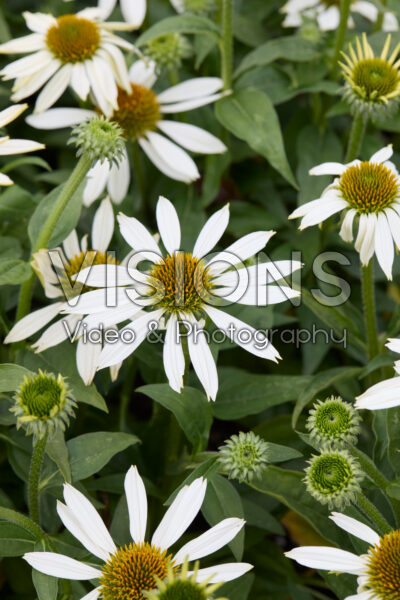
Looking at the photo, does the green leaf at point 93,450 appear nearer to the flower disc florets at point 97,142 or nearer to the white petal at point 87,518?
the white petal at point 87,518

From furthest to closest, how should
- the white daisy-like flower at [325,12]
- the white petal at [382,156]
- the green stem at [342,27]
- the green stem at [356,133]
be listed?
the white daisy-like flower at [325,12], the green stem at [342,27], the green stem at [356,133], the white petal at [382,156]

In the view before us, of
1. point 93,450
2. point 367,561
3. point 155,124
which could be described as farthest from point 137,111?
point 367,561

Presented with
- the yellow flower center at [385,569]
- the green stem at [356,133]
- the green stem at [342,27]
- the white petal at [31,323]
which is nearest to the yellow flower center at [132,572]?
the yellow flower center at [385,569]

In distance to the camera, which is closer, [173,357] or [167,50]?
[173,357]

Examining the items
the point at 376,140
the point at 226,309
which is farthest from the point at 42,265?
the point at 376,140

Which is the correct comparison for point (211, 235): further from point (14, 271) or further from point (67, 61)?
point (67, 61)

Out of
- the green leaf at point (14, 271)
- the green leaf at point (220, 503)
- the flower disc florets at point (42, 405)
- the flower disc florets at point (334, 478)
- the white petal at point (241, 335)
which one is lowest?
the green leaf at point (220, 503)

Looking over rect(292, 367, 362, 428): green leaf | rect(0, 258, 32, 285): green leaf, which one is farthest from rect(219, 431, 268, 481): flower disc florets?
rect(0, 258, 32, 285): green leaf
